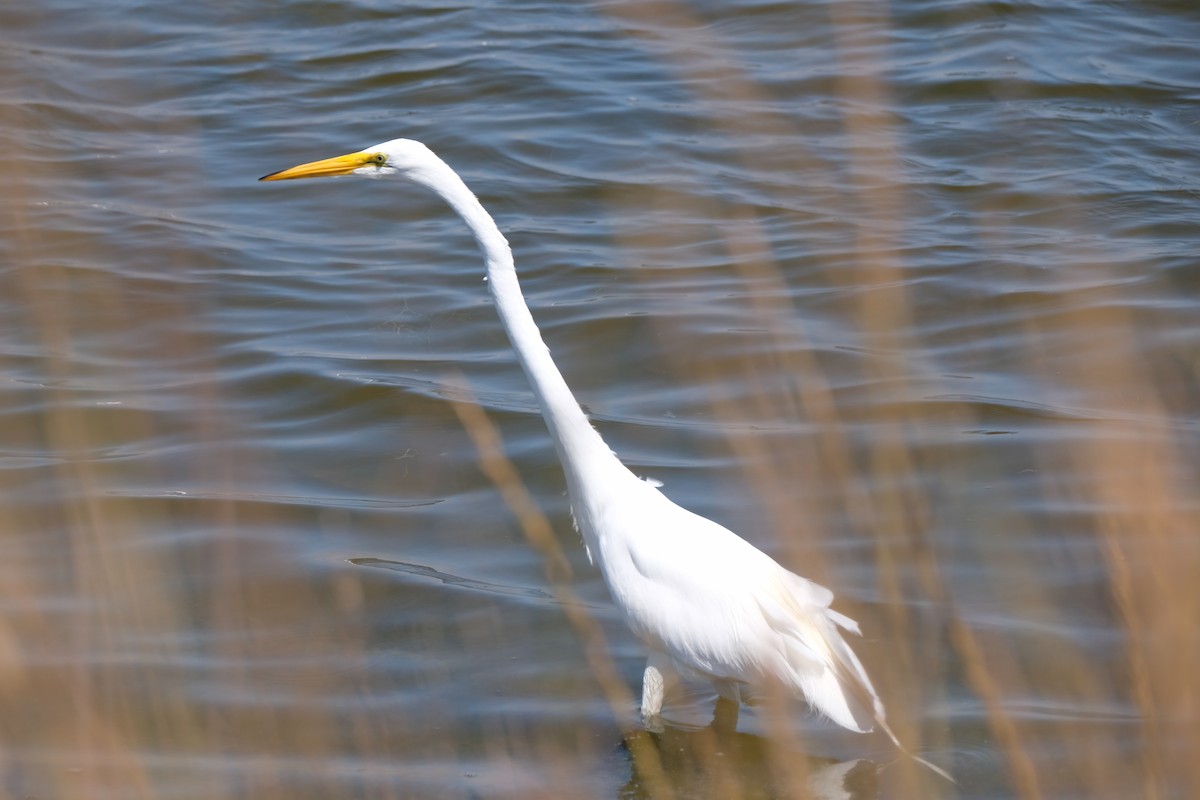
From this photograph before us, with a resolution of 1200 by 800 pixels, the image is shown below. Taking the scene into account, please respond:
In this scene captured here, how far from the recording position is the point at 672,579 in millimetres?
2961

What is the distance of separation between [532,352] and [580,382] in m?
1.72

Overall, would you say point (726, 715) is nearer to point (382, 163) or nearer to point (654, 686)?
point (654, 686)

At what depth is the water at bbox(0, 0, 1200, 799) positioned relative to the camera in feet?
9.11

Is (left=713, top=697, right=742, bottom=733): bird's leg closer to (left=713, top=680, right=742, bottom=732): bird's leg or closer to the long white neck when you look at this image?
(left=713, top=680, right=742, bottom=732): bird's leg

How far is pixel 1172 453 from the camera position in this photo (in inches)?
156

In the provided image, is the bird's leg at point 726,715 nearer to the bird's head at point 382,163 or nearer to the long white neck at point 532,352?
the long white neck at point 532,352

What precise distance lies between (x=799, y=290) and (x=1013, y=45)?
3.28 metres

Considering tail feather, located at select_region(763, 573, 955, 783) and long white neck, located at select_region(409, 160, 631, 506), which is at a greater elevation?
long white neck, located at select_region(409, 160, 631, 506)

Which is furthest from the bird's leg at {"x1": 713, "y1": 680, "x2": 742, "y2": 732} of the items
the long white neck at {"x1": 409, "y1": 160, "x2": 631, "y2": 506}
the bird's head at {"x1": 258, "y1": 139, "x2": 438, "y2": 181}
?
the bird's head at {"x1": 258, "y1": 139, "x2": 438, "y2": 181}

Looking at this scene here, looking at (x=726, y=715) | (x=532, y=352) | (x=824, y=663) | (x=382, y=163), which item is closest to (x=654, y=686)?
(x=726, y=715)

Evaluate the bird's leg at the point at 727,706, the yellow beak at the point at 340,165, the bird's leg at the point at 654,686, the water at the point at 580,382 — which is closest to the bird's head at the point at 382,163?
the yellow beak at the point at 340,165

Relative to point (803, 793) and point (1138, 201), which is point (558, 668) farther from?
point (1138, 201)

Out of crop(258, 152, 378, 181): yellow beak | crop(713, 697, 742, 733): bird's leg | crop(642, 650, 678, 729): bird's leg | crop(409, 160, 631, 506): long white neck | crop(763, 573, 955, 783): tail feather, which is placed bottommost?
crop(713, 697, 742, 733): bird's leg

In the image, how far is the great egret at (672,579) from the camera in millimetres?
2832
